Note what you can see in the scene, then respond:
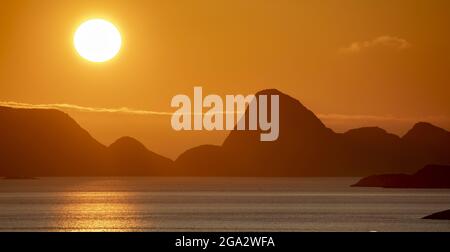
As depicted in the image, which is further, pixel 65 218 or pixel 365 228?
pixel 65 218

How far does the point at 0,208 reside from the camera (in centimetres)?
12912

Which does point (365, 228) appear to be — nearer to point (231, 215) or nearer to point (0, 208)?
point (231, 215)

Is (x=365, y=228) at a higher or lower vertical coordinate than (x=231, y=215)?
lower
